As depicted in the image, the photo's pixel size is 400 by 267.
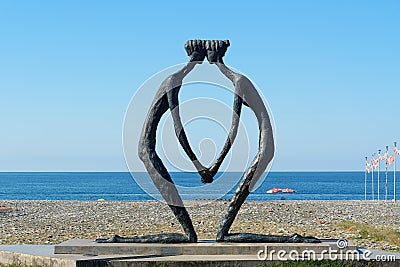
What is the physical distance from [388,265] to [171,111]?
4.64m

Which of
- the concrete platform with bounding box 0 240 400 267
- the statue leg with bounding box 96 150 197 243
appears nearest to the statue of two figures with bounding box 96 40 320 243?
the statue leg with bounding box 96 150 197 243

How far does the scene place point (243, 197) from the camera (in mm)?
13469

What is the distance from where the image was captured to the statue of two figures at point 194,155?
523 inches

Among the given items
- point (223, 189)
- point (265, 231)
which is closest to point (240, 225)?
point (265, 231)

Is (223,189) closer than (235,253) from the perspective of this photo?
No

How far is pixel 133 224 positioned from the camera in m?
29.8

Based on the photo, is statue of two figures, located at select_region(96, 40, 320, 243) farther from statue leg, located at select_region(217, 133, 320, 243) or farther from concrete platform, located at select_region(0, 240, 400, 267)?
concrete platform, located at select_region(0, 240, 400, 267)

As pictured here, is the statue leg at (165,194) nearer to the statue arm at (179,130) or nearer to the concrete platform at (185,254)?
the concrete platform at (185,254)

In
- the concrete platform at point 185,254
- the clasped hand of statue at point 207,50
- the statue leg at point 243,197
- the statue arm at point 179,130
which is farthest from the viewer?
the clasped hand of statue at point 207,50

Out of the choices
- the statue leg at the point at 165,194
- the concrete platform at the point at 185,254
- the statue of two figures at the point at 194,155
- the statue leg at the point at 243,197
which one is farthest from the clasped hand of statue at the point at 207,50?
the concrete platform at the point at 185,254

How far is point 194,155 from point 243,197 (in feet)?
3.85

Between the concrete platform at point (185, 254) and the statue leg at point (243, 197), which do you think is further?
the statue leg at point (243, 197)

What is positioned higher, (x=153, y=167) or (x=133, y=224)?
(x=153, y=167)

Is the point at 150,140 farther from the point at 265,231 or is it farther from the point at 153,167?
the point at 265,231
